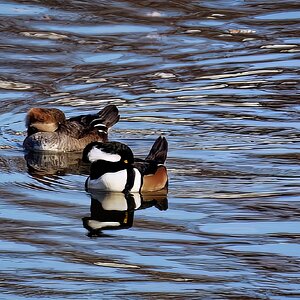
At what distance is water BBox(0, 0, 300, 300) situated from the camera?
334 inches

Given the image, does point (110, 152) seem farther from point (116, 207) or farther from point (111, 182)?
point (116, 207)

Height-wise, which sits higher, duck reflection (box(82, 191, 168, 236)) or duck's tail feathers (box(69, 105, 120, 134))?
duck's tail feathers (box(69, 105, 120, 134))

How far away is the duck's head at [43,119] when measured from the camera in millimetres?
13070

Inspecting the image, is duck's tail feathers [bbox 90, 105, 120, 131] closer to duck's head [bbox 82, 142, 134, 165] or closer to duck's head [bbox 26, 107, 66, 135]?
duck's head [bbox 26, 107, 66, 135]

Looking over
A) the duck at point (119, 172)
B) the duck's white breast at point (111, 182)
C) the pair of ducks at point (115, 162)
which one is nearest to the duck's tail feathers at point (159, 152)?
Answer: the pair of ducks at point (115, 162)

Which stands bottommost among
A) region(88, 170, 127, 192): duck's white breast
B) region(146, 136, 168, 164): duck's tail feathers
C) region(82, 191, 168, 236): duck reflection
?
region(82, 191, 168, 236): duck reflection

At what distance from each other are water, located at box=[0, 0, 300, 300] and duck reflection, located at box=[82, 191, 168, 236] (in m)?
0.03

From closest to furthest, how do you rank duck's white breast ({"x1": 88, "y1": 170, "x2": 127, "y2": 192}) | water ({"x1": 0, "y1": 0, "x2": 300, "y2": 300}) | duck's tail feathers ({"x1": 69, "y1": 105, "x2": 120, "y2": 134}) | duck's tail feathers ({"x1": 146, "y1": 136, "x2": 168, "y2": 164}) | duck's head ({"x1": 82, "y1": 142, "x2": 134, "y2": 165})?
water ({"x1": 0, "y1": 0, "x2": 300, "y2": 300}) < duck's white breast ({"x1": 88, "y1": 170, "x2": 127, "y2": 192}) < duck's head ({"x1": 82, "y1": 142, "x2": 134, "y2": 165}) < duck's tail feathers ({"x1": 146, "y1": 136, "x2": 168, "y2": 164}) < duck's tail feathers ({"x1": 69, "y1": 105, "x2": 120, "y2": 134})

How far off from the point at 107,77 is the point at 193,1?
14.6ft

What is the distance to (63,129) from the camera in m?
13.1

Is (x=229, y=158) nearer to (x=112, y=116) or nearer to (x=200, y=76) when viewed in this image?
(x=112, y=116)

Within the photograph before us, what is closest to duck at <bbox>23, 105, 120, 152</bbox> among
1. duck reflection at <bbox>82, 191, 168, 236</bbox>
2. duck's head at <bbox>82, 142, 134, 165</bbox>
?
duck's head at <bbox>82, 142, 134, 165</bbox>

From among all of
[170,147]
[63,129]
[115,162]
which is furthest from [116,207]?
[63,129]

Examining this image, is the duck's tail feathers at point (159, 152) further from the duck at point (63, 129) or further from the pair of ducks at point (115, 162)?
the duck at point (63, 129)
